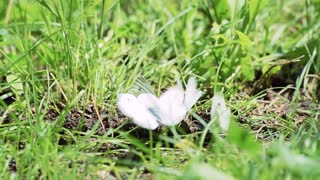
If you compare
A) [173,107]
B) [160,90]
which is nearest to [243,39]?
[160,90]

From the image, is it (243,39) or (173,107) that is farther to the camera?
(243,39)

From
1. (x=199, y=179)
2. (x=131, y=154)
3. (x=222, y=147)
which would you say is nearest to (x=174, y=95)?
(x=131, y=154)

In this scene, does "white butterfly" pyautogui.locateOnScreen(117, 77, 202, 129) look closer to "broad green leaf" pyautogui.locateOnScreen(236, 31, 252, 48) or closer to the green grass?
the green grass

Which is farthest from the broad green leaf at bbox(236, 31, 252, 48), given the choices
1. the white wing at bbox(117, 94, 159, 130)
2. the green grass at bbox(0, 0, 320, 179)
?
the white wing at bbox(117, 94, 159, 130)

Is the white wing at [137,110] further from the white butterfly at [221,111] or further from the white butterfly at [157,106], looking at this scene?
the white butterfly at [221,111]

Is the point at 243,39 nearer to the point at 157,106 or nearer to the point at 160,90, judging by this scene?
the point at 160,90

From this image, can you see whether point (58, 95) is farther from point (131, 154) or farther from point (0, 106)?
point (131, 154)

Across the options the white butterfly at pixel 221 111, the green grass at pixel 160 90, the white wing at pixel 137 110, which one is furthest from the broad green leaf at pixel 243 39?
the white wing at pixel 137 110
